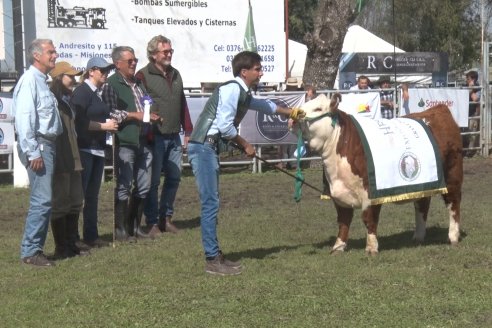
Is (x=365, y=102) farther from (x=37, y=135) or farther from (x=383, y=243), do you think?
(x=37, y=135)

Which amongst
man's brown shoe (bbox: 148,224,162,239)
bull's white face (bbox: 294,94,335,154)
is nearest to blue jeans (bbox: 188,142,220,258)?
bull's white face (bbox: 294,94,335,154)

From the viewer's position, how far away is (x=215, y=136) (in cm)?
743

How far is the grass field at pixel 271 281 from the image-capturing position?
6016mm

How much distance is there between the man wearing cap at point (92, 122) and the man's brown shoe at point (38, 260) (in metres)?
1.17

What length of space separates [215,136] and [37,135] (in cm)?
163

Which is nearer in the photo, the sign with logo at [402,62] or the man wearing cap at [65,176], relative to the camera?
the man wearing cap at [65,176]

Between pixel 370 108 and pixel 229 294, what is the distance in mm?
10744

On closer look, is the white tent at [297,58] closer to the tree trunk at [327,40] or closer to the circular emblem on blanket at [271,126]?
the tree trunk at [327,40]

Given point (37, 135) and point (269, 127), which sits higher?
point (37, 135)

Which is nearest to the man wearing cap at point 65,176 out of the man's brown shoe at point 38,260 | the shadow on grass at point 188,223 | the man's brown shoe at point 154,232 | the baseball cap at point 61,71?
the baseball cap at point 61,71

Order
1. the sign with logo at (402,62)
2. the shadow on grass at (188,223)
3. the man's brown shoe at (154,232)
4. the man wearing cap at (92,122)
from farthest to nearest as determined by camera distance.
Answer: the sign with logo at (402,62)
the shadow on grass at (188,223)
the man's brown shoe at (154,232)
the man wearing cap at (92,122)

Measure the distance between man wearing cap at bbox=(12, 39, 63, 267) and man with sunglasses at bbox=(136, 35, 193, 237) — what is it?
1.78 metres

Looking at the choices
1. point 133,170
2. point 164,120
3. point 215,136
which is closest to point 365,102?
point 164,120

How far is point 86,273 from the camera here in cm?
764
